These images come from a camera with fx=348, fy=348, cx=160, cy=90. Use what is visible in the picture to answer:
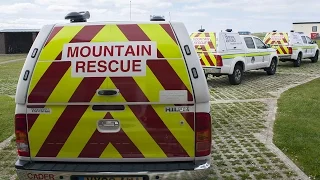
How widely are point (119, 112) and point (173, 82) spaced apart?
0.56 meters

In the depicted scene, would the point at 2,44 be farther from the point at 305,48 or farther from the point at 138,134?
the point at 138,134

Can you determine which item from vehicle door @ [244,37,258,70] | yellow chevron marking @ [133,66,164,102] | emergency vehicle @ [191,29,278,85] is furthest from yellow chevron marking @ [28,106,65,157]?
vehicle door @ [244,37,258,70]

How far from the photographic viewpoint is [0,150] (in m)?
5.86

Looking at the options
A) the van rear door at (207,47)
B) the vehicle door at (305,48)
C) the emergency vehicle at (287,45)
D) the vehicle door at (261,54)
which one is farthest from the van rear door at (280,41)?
the van rear door at (207,47)

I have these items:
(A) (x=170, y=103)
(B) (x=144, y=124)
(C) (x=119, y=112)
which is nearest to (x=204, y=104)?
(A) (x=170, y=103)

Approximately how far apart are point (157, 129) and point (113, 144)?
429 mm

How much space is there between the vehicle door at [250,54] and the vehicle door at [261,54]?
24cm

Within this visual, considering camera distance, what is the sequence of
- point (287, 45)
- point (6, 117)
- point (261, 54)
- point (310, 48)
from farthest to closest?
1. point (310, 48)
2. point (287, 45)
3. point (261, 54)
4. point (6, 117)

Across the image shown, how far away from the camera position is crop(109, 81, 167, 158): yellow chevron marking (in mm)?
3150

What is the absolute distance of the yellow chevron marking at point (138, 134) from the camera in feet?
10.3

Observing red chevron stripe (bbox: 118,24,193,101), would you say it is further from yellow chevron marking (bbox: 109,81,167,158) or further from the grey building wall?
the grey building wall

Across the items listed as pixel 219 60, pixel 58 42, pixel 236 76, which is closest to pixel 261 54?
pixel 236 76

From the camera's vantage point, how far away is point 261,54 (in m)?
14.0

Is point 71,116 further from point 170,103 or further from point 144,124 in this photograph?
point 170,103
